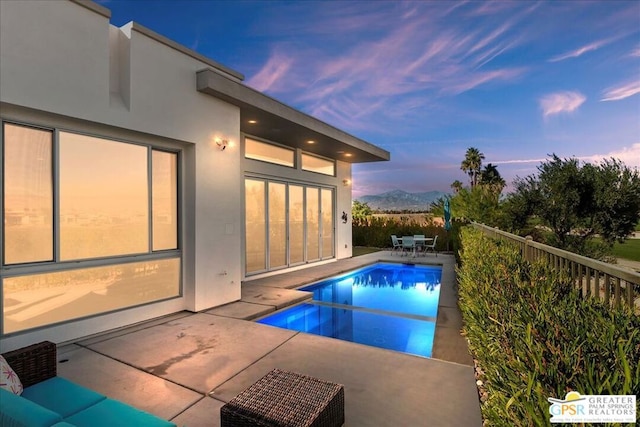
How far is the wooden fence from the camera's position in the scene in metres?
2.15

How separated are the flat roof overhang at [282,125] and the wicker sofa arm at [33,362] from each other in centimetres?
457

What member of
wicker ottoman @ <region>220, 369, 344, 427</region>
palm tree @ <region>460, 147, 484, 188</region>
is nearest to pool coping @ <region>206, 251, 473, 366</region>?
wicker ottoman @ <region>220, 369, 344, 427</region>

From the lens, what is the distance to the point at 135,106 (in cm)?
500

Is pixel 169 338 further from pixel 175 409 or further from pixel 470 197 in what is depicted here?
pixel 470 197

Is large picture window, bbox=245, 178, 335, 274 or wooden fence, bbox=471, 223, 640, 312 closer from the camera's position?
wooden fence, bbox=471, 223, 640, 312

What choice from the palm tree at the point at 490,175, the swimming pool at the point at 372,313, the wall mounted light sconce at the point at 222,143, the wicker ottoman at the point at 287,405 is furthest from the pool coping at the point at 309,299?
the palm tree at the point at 490,175

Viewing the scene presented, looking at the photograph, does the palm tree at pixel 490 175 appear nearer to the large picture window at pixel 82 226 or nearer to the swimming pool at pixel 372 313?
the swimming pool at pixel 372 313

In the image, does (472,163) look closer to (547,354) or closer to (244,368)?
(244,368)

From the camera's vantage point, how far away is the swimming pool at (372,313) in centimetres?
534

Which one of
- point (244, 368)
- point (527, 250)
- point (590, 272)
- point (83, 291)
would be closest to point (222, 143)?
point (83, 291)

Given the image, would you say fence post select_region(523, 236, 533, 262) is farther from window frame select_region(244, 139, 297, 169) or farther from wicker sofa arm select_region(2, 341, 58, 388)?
window frame select_region(244, 139, 297, 169)

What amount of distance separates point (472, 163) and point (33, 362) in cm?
4552

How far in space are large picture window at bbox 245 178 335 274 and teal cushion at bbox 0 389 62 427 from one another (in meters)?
7.30

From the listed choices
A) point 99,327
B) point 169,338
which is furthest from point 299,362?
point 99,327
